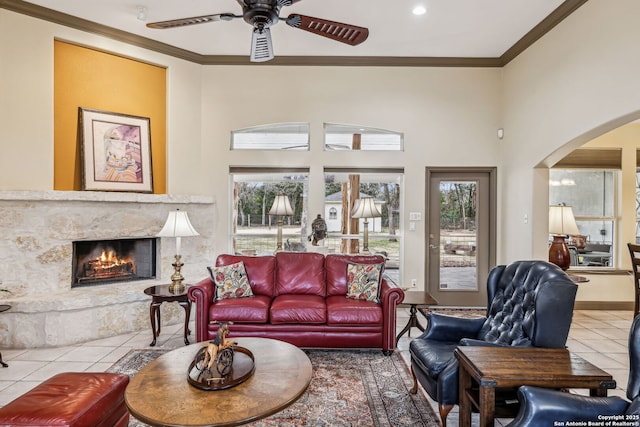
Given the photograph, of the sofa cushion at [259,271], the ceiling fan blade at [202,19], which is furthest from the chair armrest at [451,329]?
the ceiling fan blade at [202,19]

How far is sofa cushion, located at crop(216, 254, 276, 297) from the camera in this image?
419 cm

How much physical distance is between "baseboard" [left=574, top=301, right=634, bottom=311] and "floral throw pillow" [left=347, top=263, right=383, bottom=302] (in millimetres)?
3497

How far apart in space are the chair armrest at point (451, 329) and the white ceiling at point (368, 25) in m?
3.29

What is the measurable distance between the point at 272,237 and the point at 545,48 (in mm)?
4350

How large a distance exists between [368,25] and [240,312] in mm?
3645

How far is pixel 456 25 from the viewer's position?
448 centimetres

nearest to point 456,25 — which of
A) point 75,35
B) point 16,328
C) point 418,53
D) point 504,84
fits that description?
point 418,53

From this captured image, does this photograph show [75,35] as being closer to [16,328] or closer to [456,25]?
[16,328]

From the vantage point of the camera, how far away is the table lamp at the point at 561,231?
4.34m

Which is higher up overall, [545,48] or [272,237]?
[545,48]

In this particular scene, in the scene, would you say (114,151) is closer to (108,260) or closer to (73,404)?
(108,260)

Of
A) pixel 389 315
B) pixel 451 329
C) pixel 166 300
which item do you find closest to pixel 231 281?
pixel 166 300

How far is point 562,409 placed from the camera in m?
1.55

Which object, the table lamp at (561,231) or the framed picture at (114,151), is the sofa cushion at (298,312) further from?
the table lamp at (561,231)
